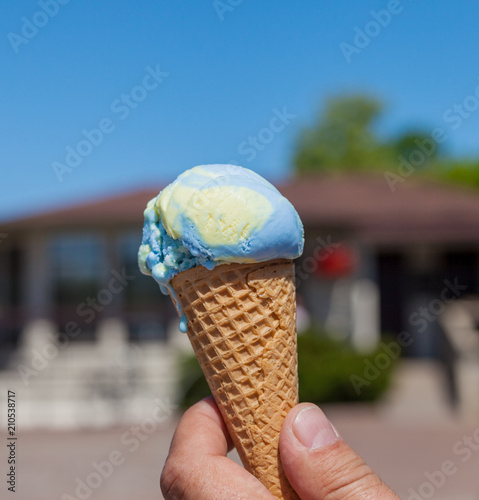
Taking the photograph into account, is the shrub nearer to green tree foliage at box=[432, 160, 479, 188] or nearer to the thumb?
the thumb

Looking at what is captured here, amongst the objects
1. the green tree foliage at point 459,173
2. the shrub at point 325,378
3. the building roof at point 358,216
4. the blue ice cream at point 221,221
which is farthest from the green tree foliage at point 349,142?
the blue ice cream at point 221,221

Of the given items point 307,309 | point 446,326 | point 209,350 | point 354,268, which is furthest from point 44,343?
point 209,350

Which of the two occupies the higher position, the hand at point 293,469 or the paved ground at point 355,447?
the hand at point 293,469

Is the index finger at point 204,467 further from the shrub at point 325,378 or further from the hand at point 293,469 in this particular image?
the shrub at point 325,378

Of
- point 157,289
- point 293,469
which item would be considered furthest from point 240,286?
point 157,289

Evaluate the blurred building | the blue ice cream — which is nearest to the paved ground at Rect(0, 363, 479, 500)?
the blurred building

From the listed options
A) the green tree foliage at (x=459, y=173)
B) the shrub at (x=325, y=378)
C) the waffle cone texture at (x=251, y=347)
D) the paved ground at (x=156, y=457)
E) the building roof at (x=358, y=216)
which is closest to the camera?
the waffle cone texture at (x=251, y=347)

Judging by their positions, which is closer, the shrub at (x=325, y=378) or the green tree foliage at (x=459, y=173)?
the shrub at (x=325, y=378)

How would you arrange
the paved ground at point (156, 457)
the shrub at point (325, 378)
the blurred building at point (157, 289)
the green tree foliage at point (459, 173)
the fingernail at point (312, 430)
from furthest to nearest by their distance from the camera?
the green tree foliage at point (459, 173) → the blurred building at point (157, 289) → the shrub at point (325, 378) → the paved ground at point (156, 457) → the fingernail at point (312, 430)
